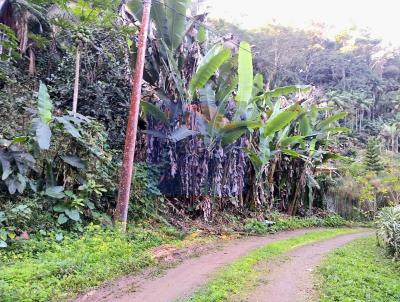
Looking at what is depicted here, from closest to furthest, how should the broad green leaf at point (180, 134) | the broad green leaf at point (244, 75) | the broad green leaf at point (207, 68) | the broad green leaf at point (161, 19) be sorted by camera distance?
1. the broad green leaf at point (207, 68)
2. the broad green leaf at point (161, 19)
3. the broad green leaf at point (180, 134)
4. the broad green leaf at point (244, 75)

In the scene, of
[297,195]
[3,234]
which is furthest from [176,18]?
[297,195]

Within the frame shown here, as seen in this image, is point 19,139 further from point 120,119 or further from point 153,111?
point 120,119

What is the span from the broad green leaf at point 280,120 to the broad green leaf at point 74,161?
219 inches

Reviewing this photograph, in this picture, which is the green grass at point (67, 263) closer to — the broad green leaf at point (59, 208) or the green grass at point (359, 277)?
the broad green leaf at point (59, 208)

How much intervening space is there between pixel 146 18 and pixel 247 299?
5.77 metres


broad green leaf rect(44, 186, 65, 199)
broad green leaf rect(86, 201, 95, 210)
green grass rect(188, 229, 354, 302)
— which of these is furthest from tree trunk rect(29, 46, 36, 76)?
green grass rect(188, 229, 354, 302)

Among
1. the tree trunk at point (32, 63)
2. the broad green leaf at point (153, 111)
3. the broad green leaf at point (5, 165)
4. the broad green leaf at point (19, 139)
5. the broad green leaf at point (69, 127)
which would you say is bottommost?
the broad green leaf at point (5, 165)

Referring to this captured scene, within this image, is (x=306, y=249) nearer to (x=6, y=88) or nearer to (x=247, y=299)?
(x=247, y=299)

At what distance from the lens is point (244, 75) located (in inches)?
412

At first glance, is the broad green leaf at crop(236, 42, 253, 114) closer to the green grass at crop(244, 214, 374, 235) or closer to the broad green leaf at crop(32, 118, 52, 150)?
the green grass at crop(244, 214, 374, 235)

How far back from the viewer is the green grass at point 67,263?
463cm

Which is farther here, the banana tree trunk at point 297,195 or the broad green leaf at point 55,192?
the banana tree trunk at point 297,195

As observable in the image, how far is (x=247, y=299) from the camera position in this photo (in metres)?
5.05

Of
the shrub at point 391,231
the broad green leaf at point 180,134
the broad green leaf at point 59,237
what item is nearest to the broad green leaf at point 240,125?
the broad green leaf at point 180,134
